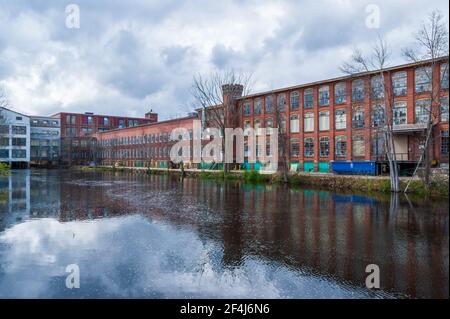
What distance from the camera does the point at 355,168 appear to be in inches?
1316

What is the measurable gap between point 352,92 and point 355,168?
9092 millimetres

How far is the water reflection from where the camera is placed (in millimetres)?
6414

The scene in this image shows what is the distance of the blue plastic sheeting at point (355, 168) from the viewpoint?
105 feet

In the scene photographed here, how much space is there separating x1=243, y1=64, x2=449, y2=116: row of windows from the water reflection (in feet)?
61.3

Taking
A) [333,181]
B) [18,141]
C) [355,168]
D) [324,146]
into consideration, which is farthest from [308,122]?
[18,141]

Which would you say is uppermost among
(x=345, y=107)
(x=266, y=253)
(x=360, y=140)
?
(x=345, y=107)

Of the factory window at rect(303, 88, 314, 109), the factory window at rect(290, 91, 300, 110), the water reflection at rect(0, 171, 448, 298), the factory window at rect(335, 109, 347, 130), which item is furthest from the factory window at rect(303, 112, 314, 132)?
the water reflection at rect(0, 171, 448, 298)

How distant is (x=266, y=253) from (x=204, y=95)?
3744cm

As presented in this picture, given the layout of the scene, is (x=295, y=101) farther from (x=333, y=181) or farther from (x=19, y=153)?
(x=19, y=153)

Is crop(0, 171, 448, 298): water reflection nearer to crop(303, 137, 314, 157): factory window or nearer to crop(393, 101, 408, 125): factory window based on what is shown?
crop(393, 101, 408, 125): factory window

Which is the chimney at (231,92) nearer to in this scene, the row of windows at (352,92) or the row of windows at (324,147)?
the row of windows at (352,92)
